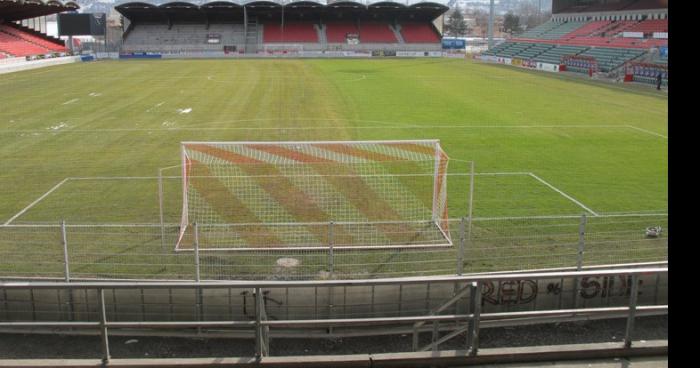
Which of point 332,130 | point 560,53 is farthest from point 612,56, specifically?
point 332,130

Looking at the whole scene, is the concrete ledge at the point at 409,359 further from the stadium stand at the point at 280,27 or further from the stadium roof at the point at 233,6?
the stadium roof at the point at 233,6

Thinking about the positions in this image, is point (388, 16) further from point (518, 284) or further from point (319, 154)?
point (518, 284)

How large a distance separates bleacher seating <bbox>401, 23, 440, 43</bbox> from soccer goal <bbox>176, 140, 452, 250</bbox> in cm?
7209

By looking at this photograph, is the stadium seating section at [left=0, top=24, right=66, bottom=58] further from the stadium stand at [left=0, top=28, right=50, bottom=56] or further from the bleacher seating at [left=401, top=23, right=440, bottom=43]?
the bleacher seating at [left=401, top=23, right=440, bottom=43]

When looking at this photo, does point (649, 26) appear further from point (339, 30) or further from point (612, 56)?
point (339, 30)

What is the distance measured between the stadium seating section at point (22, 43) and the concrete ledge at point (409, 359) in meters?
57.6

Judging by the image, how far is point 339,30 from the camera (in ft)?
285

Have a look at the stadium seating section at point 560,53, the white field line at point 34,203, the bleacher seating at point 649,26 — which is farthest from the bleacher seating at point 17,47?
the bleacher seating at point 649,26


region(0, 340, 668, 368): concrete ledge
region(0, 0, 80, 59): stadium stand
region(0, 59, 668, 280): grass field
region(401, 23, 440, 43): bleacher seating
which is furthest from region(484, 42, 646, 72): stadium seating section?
region(0, 0, 80, 59): stadium stand

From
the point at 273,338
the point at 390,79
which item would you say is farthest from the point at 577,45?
the point at 273,338

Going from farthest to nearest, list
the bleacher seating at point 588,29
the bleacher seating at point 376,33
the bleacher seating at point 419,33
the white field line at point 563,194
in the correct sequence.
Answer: the bleacher seating at point 419,33 → the bleacher seating at point 376,33 → the bleacher seating at point 588,29 → the white field line at point 563,194

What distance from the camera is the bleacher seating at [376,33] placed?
85.5 m

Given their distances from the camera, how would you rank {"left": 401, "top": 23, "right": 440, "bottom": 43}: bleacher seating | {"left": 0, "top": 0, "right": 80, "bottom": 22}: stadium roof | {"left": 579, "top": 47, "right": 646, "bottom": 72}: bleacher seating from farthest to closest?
1. {"left": 401, "top": 23, "right": 440, "bottom": 43}: bleacher seating
2. {"left": 0, "top": 0, "right": 80, "bottom": 22}: stadium roof
3. {"left": 579, "top": 47, "right": 646, "bottom": 72}: bleacher seating

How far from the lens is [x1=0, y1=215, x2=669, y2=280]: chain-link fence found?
10.6 m
